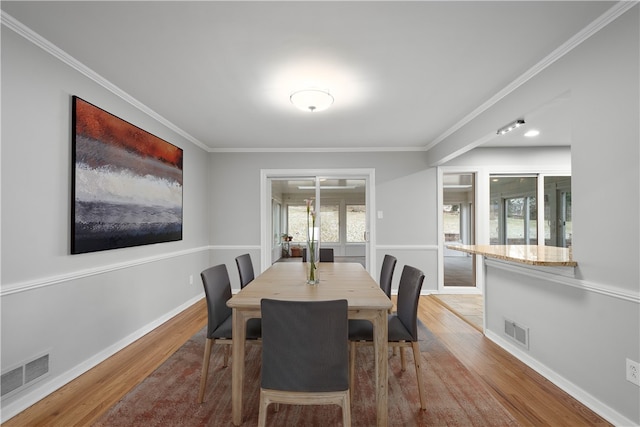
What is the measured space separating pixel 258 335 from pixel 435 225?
3.85 meters

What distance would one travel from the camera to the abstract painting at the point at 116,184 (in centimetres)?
246

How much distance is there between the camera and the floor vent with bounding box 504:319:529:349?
2.68m

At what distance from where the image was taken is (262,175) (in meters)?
5.25

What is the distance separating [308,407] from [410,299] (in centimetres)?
97

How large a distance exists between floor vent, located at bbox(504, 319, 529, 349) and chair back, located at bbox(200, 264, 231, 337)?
2.48 meters

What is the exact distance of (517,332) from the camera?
2799mm

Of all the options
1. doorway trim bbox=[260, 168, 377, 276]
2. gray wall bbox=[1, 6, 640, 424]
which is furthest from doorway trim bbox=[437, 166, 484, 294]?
gray wall bbox=[1, 6, 640, 424]

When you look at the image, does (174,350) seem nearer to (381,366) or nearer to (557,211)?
(381,366)

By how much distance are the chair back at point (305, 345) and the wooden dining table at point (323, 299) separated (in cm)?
34

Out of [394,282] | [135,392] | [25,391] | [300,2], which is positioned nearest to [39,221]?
[25,391]

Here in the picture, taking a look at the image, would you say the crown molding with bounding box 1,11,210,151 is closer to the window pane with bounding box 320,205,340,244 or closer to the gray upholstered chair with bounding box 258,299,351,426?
the gray upholstered chair with bounding box 258,299,351,426

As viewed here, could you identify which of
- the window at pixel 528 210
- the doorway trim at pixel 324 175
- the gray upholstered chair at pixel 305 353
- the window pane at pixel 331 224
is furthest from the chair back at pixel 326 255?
the window pane at pixel 331 224

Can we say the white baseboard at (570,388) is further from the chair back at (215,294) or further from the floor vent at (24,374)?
the floor vent at (24,374)

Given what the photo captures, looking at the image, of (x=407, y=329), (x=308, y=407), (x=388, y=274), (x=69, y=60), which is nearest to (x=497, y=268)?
(x=388, y=274)
